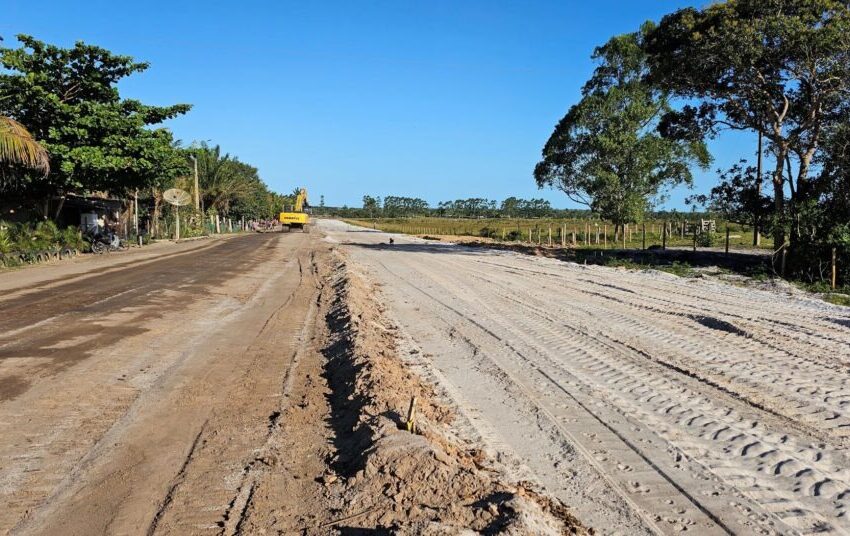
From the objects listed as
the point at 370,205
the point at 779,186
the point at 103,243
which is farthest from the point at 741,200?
the point at 370,205

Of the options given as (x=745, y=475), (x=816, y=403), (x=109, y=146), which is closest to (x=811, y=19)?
(x=816, y=403)

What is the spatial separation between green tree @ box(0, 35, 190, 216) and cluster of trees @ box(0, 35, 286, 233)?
0.10ft

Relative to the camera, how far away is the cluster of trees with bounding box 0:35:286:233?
20.8 metres

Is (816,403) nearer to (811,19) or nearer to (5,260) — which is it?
(811,19)

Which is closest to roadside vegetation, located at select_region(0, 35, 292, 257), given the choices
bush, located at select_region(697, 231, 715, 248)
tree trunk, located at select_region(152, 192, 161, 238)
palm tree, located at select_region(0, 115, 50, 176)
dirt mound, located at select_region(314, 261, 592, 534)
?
palm tree, located at select_region(0, 115, 50, 176)

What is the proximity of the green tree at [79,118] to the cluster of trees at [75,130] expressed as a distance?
31 mm

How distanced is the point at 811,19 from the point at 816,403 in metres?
17.7

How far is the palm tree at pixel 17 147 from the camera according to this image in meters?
17.3

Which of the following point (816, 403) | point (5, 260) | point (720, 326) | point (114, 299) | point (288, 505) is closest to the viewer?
point (288, 505)

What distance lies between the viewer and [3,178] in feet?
66.3

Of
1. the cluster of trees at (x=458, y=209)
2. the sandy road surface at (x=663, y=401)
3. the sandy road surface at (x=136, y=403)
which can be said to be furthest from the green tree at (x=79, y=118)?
the cluster of trees at (x=458, y=209)

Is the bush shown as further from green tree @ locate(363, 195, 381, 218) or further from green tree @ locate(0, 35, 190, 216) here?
green tree @ locate(363, 195, 381, 218)

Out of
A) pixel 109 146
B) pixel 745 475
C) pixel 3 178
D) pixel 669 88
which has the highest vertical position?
pixel 669 88

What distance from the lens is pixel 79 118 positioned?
21609 millimetres
